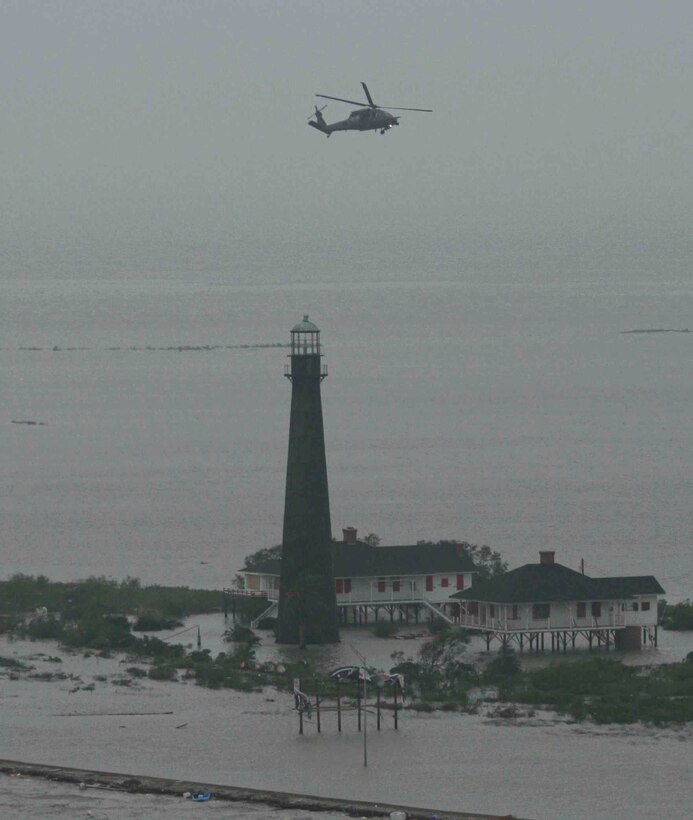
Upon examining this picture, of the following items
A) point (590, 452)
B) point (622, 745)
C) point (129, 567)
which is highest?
point (590, 452)

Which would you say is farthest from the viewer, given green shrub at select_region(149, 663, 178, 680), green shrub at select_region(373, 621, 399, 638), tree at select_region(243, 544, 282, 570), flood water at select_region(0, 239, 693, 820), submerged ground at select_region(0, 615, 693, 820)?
tree at select_region(243, 544, 282, 570)

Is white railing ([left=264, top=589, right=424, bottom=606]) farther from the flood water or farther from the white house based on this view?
the flood water

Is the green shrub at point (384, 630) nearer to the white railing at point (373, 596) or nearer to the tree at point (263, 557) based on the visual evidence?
the white railing at point (373, 596)

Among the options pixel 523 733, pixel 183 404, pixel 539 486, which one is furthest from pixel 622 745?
pixel 183 404

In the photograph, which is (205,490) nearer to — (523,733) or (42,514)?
(42,514)

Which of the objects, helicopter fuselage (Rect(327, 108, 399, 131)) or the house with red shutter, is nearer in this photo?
the house with red shutter

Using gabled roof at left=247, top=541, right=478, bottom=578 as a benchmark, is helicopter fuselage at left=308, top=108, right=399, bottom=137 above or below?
above

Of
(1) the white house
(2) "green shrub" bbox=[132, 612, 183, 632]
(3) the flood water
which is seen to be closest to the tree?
(3) the flood water

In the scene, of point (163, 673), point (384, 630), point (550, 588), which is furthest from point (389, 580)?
point (163, 673)
